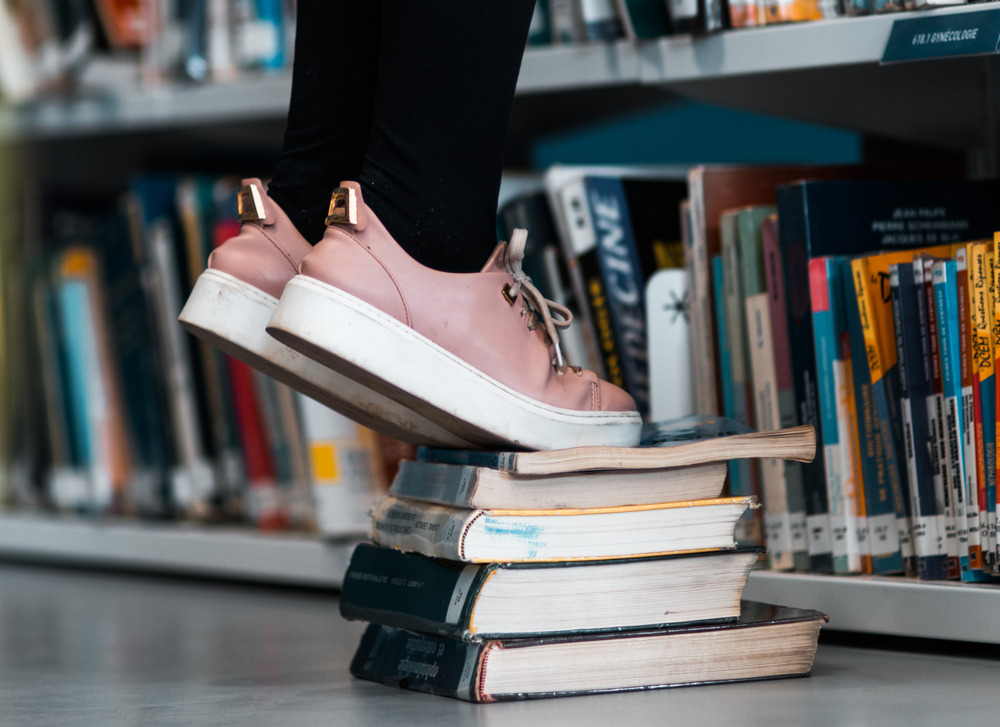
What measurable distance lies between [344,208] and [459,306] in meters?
0.10

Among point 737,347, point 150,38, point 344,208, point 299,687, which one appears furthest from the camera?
point 150,38

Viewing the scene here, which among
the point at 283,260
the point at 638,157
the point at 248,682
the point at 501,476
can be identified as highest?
the point at 638,157

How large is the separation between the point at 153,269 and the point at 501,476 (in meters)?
0.96

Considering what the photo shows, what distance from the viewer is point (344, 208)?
827mm

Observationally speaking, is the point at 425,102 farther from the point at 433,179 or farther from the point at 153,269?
the point at 153,269

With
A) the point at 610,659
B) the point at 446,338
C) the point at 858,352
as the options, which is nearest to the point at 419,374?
the point at 446,338

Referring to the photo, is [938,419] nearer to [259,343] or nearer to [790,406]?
[790,406]

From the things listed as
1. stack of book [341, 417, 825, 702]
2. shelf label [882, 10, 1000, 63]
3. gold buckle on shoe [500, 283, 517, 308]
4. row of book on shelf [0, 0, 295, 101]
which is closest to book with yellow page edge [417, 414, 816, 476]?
stack of book [341, 417, 825, 702]

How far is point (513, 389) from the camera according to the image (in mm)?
879

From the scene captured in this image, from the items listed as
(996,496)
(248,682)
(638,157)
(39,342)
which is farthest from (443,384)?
(39,342)

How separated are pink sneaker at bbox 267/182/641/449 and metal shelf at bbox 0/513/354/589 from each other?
511 mm

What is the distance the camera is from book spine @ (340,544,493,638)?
865mm

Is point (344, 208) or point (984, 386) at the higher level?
point (344, 208)

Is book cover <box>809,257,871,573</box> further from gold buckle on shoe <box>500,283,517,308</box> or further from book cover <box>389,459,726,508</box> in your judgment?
gold buckle on shoe <box>500,283,517,308</box>
